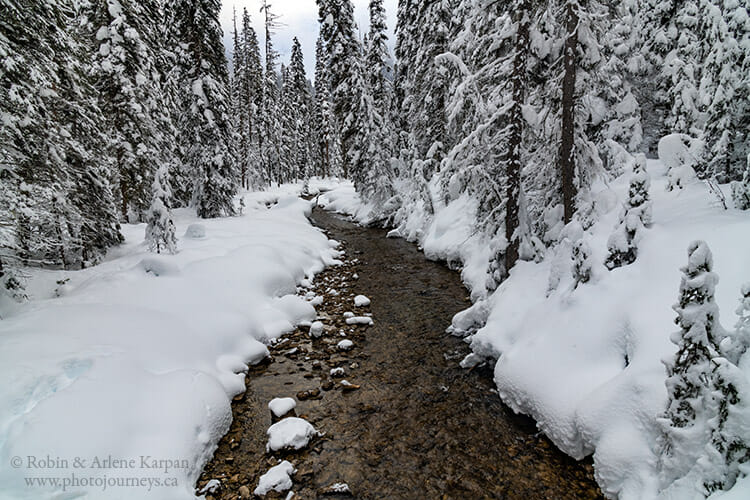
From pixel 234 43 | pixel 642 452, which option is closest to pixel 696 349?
pixel 642 452

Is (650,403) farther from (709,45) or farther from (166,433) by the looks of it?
(709,45)

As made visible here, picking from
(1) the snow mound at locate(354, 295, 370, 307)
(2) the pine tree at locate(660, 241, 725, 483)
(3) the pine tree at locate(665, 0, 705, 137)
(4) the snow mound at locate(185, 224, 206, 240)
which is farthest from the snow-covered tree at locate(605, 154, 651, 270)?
(4) the snow mound at locate(185, 224, 206, 240)

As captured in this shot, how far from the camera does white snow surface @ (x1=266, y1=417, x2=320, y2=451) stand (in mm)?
5945

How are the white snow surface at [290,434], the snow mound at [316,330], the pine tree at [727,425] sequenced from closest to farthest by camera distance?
the pine tree at [727,425] → the white snow surface at [290,434] → the snow mound at [316,330]

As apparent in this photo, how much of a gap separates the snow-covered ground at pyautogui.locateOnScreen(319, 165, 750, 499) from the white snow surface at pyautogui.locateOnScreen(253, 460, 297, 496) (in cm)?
425

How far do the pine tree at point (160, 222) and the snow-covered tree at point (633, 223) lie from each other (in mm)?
12319

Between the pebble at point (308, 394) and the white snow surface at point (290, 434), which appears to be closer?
the white snow surface at point (290, 434)

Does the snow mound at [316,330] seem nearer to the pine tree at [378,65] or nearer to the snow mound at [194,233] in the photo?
the snow mound at [194,233]

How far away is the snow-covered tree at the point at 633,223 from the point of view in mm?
6747

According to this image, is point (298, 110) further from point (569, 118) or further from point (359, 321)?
point (569, 118)

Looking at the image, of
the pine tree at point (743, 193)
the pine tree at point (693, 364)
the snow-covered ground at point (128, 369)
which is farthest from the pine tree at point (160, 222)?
the pine tree at point (743, 193)

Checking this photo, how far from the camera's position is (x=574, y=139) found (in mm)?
8680

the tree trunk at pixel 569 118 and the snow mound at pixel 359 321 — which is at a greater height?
the tree trunk at pixel 569 118

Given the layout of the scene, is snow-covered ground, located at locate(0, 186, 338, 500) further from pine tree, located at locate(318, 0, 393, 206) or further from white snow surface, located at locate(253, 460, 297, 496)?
pine tree, located at locate(318, 0, 393, 206)
